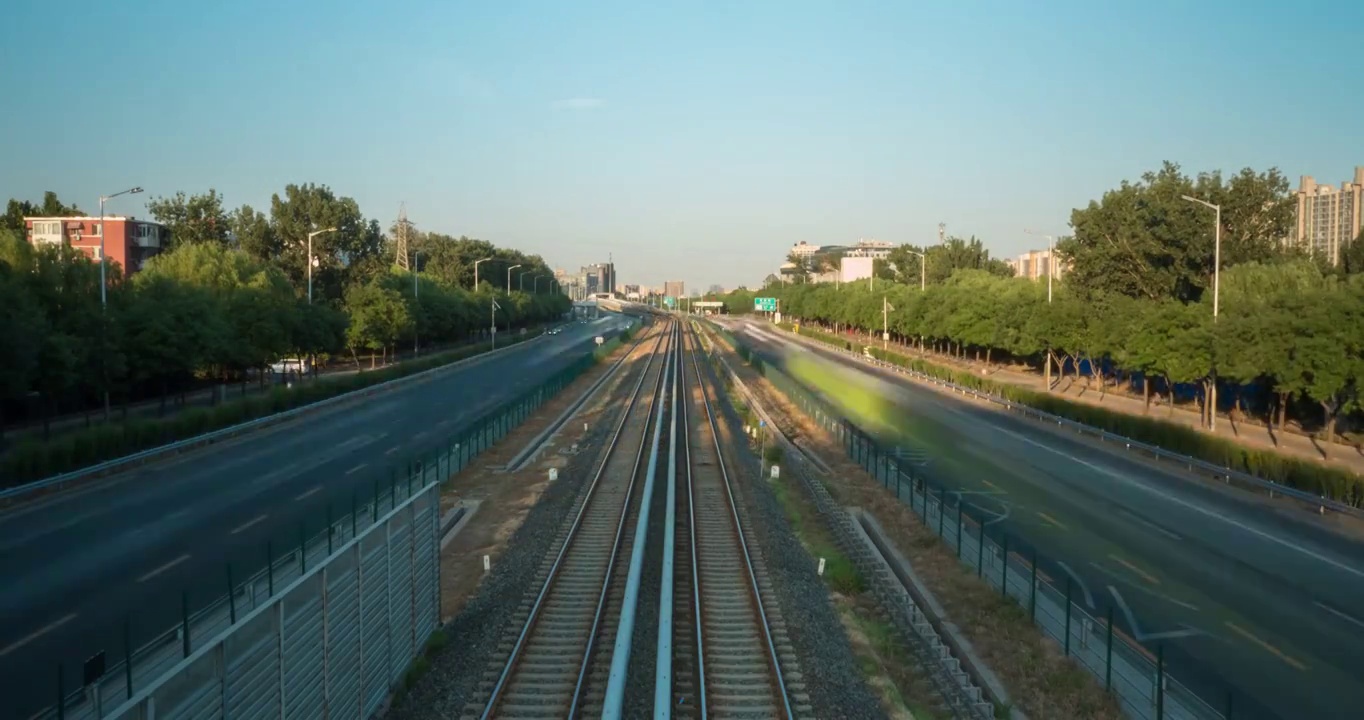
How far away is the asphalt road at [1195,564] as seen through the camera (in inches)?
524

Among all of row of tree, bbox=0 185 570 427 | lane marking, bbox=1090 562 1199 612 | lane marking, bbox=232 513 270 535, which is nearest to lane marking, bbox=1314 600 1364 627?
lane marking, bbox=1090 562 1199 612

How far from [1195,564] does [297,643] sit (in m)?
16.8

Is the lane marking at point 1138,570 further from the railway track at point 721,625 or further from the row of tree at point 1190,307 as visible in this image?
the row of tree at point 1190,307

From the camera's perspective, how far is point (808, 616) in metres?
15.8

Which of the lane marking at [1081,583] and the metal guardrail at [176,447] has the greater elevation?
the metal guardrail at [176,447]

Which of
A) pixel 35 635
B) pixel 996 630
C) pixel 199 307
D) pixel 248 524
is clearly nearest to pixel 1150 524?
pixel 996 630

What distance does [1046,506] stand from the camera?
81.0 feet

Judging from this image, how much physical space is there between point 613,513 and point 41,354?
62.5ft

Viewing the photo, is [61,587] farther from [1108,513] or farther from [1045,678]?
[1108,513]

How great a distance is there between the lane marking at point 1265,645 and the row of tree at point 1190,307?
A: 2105 cm

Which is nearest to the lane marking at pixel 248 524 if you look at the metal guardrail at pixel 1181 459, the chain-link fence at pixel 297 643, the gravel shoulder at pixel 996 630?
the chain-link fence at pixel 297 643

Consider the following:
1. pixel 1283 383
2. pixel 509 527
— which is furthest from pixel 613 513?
pixel 1283 383

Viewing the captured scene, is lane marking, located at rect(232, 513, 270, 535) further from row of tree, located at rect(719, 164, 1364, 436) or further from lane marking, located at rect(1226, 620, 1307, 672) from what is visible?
row of tree, located at rect(719, 164, 1364, 436)

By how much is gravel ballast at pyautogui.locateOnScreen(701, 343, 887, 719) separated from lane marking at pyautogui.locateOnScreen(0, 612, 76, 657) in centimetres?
1084
